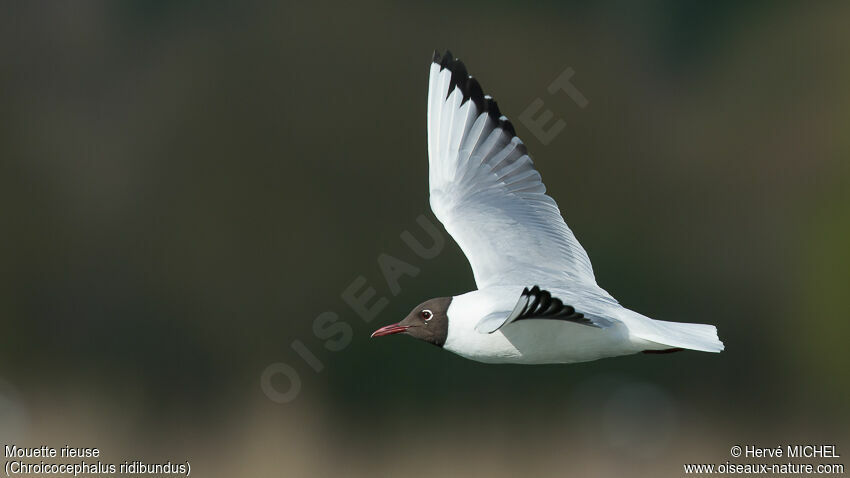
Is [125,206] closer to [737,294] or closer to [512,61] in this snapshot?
[512,61]

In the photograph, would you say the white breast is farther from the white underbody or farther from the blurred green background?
the blurred green background

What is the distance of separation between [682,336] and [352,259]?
6089mm

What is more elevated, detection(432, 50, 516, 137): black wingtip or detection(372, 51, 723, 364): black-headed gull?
detection(432, 50, 516, 137): black wingtip

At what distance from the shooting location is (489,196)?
5402 millimetres

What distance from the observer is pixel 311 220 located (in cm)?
1081

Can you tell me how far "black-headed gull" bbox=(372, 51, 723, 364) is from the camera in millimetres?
4551

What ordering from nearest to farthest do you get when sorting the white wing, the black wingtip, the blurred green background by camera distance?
the white wing
the black wingtip
the blurred green background

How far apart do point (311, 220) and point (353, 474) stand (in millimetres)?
2740

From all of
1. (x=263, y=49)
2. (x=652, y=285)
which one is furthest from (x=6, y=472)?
(x=263, y=49)

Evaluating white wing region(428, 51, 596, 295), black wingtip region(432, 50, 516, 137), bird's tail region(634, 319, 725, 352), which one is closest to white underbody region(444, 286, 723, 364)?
bird's tail region(634, 319, 725, 352)

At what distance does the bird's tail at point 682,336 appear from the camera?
4516 millimetres

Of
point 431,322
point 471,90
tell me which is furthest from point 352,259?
point 431,322

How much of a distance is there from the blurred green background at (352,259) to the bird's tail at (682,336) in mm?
4011

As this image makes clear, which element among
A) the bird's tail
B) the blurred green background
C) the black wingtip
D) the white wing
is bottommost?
the blurred green background
